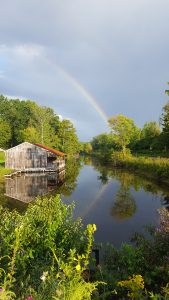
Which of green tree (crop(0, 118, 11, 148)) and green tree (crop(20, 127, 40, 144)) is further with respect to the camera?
green tree (crop(0, 118, 11, 148))

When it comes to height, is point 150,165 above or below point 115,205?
above

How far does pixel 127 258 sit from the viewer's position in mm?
7277

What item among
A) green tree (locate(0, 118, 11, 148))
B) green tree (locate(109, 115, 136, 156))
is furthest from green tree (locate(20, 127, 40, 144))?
green tree (locate(0, 118, 11, 148))

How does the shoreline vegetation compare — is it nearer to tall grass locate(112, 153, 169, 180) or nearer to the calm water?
the calm water

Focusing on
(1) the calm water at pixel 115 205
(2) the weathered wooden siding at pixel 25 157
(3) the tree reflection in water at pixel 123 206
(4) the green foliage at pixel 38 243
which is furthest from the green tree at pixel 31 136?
(4) the green foliage at pixel 38 243

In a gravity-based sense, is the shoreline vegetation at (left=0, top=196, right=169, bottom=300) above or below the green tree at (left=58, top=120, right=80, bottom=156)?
below

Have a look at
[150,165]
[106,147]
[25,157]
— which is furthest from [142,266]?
[106,147]

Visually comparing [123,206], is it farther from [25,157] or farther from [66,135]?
[66,135]

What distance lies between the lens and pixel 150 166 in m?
47.4

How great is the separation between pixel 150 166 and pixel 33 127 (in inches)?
1887

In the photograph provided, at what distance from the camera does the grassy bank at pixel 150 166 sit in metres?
39.6

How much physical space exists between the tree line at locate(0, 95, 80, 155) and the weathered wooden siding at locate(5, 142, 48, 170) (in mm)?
20344

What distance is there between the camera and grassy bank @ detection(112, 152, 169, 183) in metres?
39.6

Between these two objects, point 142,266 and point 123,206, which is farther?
point 123,206
